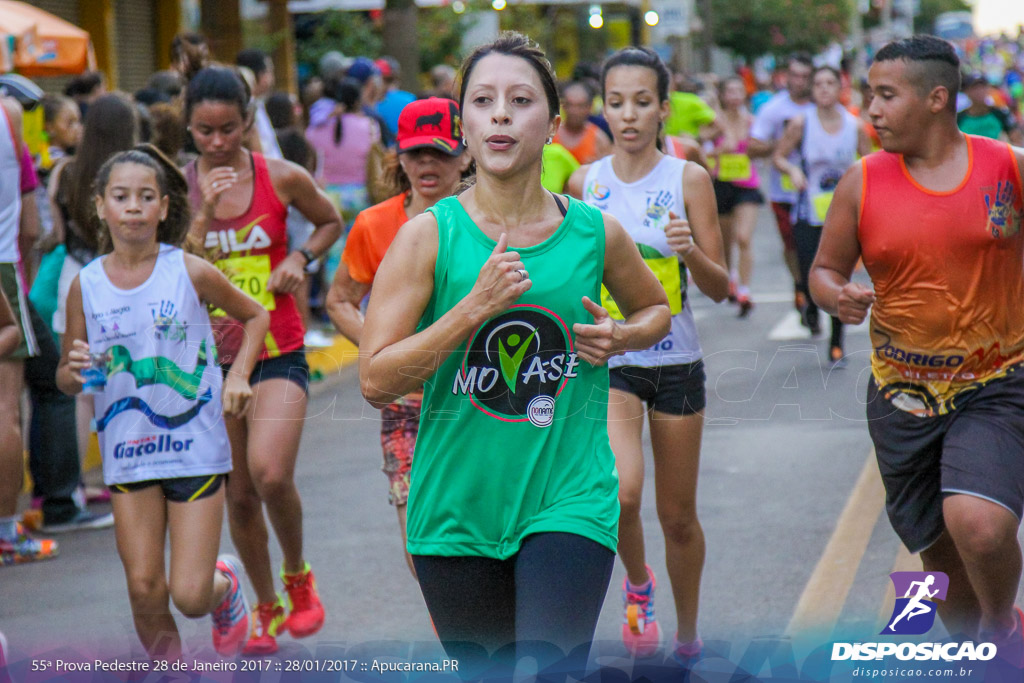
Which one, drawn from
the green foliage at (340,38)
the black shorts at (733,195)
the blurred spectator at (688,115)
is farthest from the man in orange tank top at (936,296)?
the green foliage at (340,38)

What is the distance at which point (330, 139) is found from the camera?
11.7 m

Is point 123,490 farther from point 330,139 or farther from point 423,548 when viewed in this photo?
point 330,139

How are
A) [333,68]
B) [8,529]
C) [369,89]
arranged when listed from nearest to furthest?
[8,529] → [369,89] → [333,68]

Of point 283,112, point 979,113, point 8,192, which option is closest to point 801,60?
point 979,113

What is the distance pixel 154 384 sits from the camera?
4.27 meters

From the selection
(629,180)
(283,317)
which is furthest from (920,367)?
(283,317)

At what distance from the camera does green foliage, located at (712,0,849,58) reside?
4750 centimetres

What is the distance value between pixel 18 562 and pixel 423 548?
3.92m

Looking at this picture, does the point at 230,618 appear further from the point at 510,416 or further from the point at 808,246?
the point at 808,246

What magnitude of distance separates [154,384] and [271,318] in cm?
→ 100

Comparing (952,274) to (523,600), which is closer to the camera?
(523,600)

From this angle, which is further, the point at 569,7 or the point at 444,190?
the point at 569,7

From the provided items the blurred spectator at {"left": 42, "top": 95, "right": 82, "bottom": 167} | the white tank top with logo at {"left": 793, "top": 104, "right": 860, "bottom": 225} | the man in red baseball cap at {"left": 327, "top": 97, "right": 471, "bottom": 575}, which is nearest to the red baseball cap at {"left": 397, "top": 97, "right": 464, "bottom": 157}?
the man in red baseball cap at {"left": 327, "top": 97, "right": 471, "bottom": 575}

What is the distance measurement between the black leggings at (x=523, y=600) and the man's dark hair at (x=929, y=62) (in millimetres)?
1945
